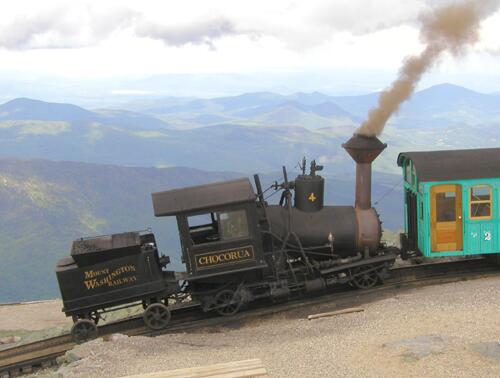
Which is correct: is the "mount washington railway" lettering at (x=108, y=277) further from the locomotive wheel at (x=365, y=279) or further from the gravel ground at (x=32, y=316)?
the gravel ground at (x=32, y=316)

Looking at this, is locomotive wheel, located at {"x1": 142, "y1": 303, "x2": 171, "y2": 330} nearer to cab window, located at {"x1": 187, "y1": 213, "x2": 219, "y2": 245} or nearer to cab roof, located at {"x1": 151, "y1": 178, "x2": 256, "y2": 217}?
cab window, located at {"x1": 187, "y1": 213, "x2": 219, "y2": 245}

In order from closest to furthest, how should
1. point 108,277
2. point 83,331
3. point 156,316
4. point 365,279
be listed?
point 108,277 < point 83,331 < point 156,316 < point 365,279

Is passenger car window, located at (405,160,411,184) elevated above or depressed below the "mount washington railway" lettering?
above

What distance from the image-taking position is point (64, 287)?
12.7m

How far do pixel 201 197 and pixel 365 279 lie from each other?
4813 millimetres

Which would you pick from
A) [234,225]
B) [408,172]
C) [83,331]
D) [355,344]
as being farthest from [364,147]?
[83,331]

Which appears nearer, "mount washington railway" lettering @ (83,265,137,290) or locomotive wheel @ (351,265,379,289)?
"mount washington railway" lettering @ (83,265,137,290)

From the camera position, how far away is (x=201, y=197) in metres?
12.4

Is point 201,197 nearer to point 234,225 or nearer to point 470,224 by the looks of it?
point 234,225

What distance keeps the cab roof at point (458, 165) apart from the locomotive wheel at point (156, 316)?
6994 mm

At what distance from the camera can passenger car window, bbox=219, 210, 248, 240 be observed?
12.5m

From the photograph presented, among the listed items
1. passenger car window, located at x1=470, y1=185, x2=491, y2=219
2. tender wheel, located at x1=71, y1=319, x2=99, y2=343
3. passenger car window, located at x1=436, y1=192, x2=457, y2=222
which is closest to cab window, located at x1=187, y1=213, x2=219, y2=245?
tender wheel, located at x1=71, y1=319, x2=99, y2=343

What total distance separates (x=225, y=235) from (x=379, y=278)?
434cm

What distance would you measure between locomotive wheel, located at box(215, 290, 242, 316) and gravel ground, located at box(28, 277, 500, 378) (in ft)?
1.66
